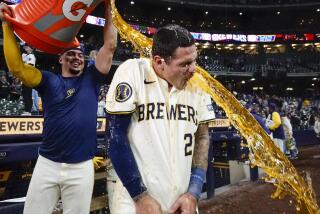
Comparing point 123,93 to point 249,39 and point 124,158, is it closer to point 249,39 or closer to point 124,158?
point 124,158

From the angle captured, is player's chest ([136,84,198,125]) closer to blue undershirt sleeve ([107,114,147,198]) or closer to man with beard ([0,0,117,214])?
blue undershirt sleeve ([107,114,147,198])

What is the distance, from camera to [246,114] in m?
6.38

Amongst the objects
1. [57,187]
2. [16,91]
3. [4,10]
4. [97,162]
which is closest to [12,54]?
[4,10]

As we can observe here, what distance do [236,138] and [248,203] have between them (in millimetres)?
4002

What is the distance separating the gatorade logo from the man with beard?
378 millimetres

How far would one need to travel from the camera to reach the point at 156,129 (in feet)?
6.57

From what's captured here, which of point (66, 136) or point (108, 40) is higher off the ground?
point (108, 40)

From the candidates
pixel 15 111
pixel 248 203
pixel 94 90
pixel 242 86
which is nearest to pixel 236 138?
pixel 248 203

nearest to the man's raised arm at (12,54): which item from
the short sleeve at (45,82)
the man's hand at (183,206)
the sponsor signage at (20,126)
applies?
the short sleeve at (45,82)

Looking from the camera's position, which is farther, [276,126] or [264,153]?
[276,126]

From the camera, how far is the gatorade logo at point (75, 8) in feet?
8.27

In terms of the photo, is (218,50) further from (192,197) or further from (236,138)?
(192,197)

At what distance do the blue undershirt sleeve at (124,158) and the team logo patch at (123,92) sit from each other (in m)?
0.09

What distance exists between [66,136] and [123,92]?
4.28 ft
